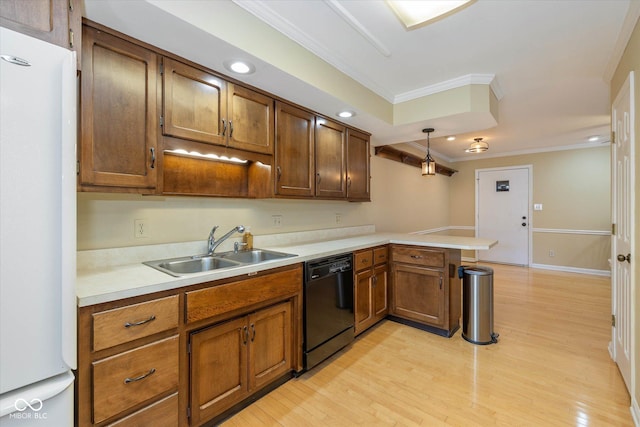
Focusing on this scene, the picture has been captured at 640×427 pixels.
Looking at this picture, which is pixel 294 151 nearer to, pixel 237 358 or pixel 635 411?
pixel 237 358

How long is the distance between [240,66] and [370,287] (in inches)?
86.1

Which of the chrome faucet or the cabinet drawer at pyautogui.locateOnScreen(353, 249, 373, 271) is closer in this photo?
the chrome faucet

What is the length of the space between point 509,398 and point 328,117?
8.71 feet

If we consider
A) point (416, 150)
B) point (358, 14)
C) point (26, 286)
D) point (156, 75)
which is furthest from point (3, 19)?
point (416, 150)

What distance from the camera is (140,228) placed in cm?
183

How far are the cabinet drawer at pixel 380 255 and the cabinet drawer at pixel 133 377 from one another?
6.29 ft

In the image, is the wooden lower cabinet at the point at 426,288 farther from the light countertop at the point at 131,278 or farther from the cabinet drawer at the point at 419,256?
the light countertop at the point at 131,278

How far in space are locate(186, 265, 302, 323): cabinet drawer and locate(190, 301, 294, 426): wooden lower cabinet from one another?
9 cm

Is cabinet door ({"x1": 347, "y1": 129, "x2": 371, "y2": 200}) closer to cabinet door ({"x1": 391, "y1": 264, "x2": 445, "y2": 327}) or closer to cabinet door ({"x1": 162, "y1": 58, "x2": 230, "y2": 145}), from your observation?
cabinet door ({"x1": 391, "y1": 264, "x2": 445, "y2": 327})

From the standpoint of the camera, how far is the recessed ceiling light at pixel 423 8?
1.68 meters

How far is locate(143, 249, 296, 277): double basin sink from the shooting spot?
72.2 inches

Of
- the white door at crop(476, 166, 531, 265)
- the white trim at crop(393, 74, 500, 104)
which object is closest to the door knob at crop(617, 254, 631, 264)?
the white trim at crop(393, 74, 500, 104)

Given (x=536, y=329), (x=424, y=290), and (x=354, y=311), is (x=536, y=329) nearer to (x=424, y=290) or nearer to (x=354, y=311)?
(x=424, y=290)

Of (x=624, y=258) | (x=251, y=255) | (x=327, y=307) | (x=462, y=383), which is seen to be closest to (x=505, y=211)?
(x=624, y=258)
